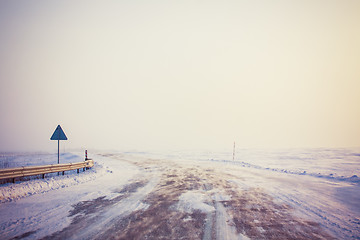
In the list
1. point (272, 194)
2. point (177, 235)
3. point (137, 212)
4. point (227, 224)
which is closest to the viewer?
point (177, 235)

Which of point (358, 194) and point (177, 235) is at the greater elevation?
point (177, 235)

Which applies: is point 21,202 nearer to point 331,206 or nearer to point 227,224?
point 227,224

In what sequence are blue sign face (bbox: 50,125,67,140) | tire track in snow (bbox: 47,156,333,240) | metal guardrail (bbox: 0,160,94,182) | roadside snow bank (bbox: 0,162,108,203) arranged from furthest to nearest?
blue sign face (bbox: 50,125,67,140), metal guardrail (bbox: 0,160,94,182), roadside snow bank (bbox: 0,162,108,203), tire track in snow (bbox: 47,156,333,240)

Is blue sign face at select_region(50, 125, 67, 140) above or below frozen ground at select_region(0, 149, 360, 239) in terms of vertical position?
above

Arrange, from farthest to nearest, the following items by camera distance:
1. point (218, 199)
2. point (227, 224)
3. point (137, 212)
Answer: point (218, 199)
point (137, 212)
point (227, 224)

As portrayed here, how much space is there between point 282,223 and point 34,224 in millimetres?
6986

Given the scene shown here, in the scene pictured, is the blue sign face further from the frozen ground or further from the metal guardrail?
the frozen ground

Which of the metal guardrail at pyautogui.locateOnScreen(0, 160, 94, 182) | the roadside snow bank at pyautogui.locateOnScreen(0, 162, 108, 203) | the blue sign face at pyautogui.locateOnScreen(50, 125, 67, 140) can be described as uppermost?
the blue sign face at pyautogui.locateOnScreen(50, 125, 67, 140)

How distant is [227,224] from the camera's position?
4762mm

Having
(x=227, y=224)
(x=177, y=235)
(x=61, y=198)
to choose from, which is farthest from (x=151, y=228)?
(x=61, y=198)

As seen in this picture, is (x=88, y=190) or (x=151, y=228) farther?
(x=88, y=190)

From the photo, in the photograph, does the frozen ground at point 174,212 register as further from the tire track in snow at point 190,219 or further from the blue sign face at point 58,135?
the blue sign face at point 58,135

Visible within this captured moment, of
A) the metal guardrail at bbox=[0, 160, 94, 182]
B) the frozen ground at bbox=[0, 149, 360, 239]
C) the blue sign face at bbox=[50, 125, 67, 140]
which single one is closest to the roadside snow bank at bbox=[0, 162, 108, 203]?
the frozen ground at bbox=[0, 149, 360, 239]

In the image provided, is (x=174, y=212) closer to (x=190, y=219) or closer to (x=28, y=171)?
(x=190, y=219)
